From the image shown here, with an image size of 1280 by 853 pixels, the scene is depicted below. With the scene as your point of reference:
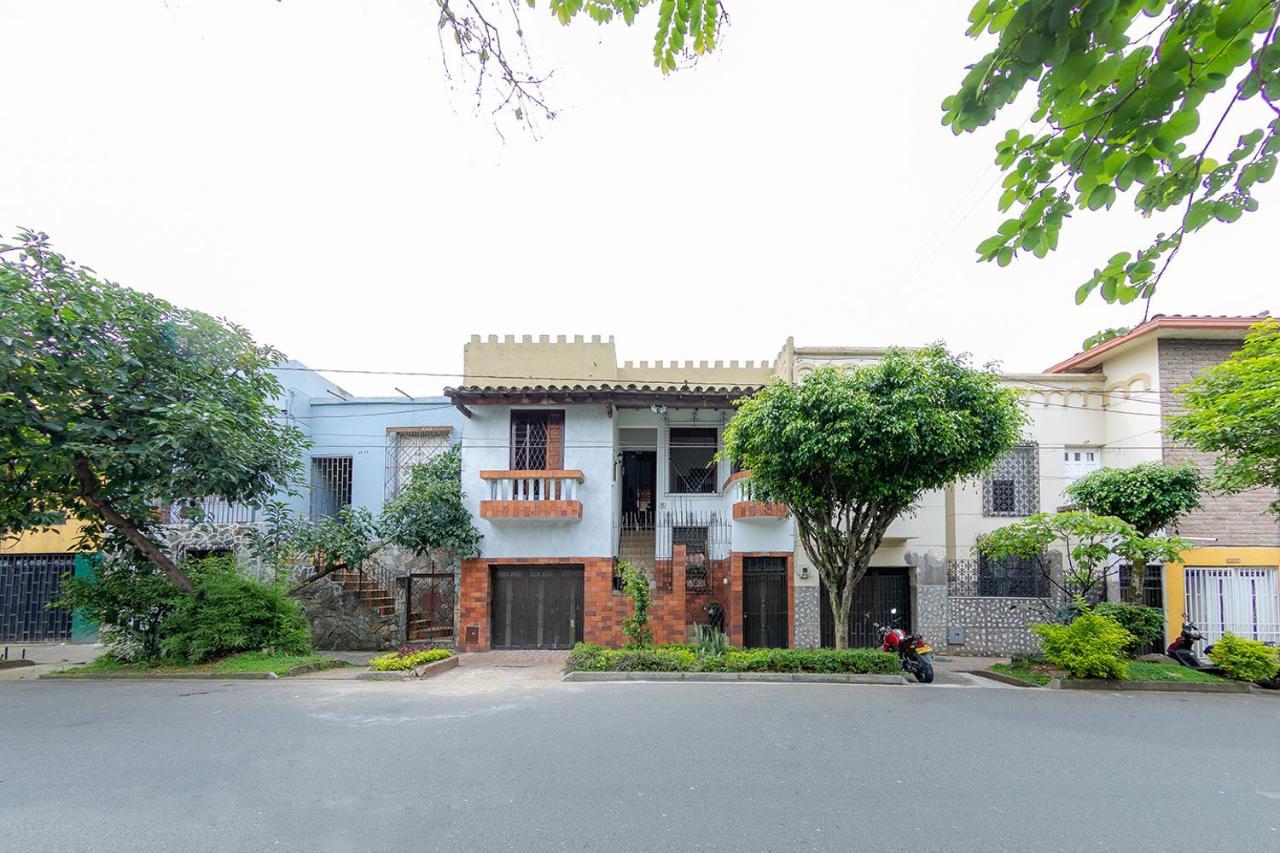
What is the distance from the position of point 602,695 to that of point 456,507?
6.25m

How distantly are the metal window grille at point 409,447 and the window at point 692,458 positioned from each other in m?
5.94

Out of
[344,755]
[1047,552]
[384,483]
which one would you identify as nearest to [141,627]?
[384,483]

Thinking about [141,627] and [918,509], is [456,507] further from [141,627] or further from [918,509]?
[918,509]

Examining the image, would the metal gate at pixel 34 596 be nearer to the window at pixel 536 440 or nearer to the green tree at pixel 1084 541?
the window at pixel 536 440

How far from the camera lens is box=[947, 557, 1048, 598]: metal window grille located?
1467 cm

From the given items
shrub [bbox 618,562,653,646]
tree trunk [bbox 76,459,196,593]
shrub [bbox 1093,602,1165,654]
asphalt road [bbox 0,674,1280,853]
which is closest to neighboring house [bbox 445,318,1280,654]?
shrub [bbox 618,562,653,646]

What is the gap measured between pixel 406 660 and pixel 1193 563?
1462 cm

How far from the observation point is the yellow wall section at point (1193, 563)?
45.0 ft

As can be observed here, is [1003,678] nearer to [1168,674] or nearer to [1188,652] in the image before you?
[1168,674]

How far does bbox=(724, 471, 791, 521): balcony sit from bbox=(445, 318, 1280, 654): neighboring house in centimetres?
5

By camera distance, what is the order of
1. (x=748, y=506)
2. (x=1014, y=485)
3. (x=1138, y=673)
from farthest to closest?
(x=1014, y=485), (x=748, y=506), (x=1138, y=673)

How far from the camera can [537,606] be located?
14641 millimetres

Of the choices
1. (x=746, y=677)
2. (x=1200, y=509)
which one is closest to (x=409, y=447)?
(x=746, y=677)

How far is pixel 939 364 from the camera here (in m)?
10.7
